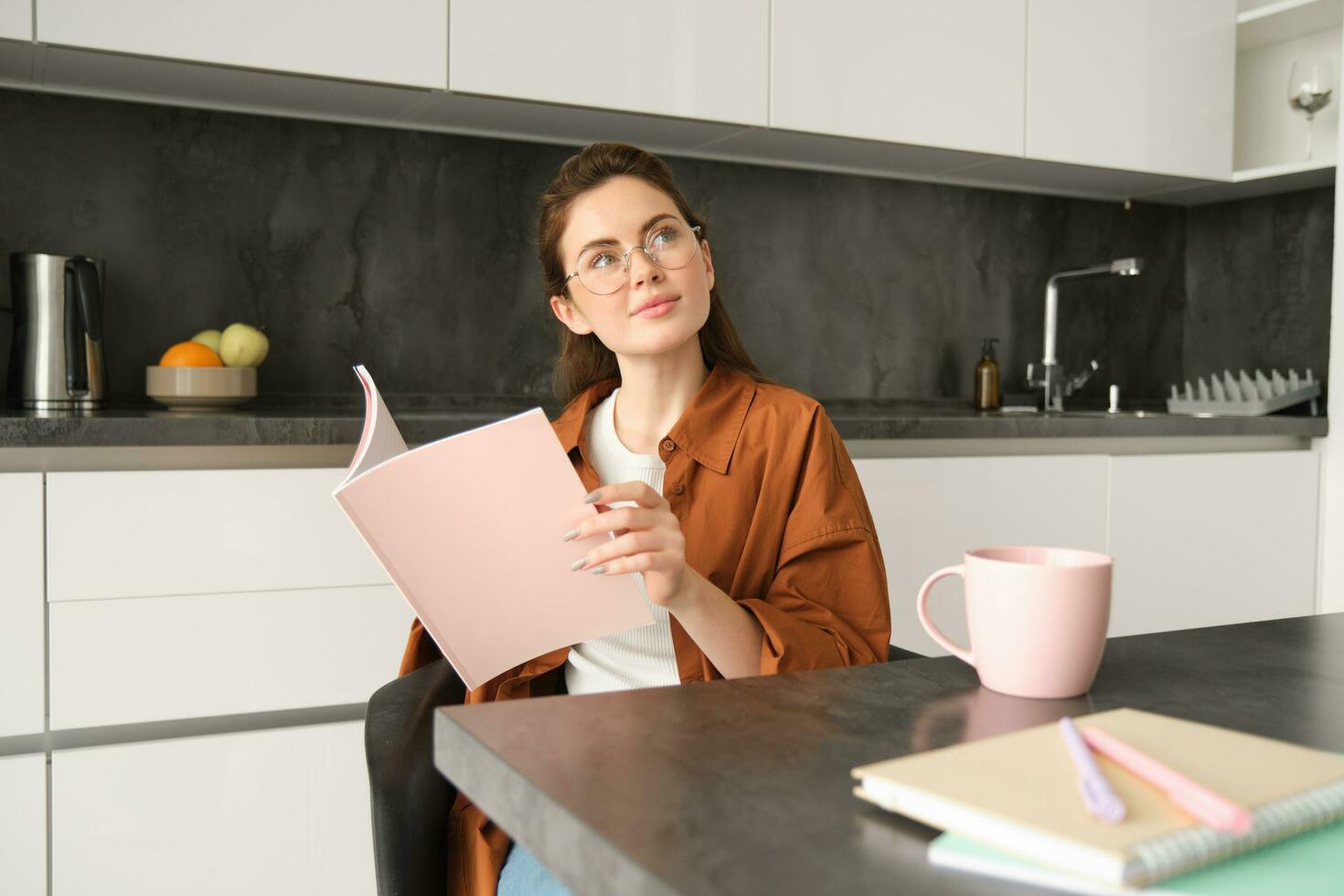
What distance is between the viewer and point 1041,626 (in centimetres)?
64

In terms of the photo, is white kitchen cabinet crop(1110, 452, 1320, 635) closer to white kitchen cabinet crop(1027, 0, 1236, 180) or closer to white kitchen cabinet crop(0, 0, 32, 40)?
white kitchen cabinet crop(1027, 0, 1236, 180)

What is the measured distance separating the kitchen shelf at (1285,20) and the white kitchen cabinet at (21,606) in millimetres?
2947

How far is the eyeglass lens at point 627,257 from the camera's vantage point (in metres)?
1.33

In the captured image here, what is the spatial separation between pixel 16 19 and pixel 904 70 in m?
1.72

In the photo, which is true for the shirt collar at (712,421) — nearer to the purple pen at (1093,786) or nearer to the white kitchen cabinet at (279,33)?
the purple pen at (1093,786)

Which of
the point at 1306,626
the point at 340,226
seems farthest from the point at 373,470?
the point at 340,226

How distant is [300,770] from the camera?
5.96 ft

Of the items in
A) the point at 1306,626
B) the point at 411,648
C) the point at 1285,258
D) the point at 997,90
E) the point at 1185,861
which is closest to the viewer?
the point at 1185,861

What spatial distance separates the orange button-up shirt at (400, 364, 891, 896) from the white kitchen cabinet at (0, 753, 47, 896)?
803mm

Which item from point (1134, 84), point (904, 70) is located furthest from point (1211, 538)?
point (904, 70)

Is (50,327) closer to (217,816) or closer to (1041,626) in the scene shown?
(217,816)

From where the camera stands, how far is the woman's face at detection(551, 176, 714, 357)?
4.32 ft

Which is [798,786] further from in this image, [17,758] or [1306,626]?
[17,758]

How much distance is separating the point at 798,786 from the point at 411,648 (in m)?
0.74
